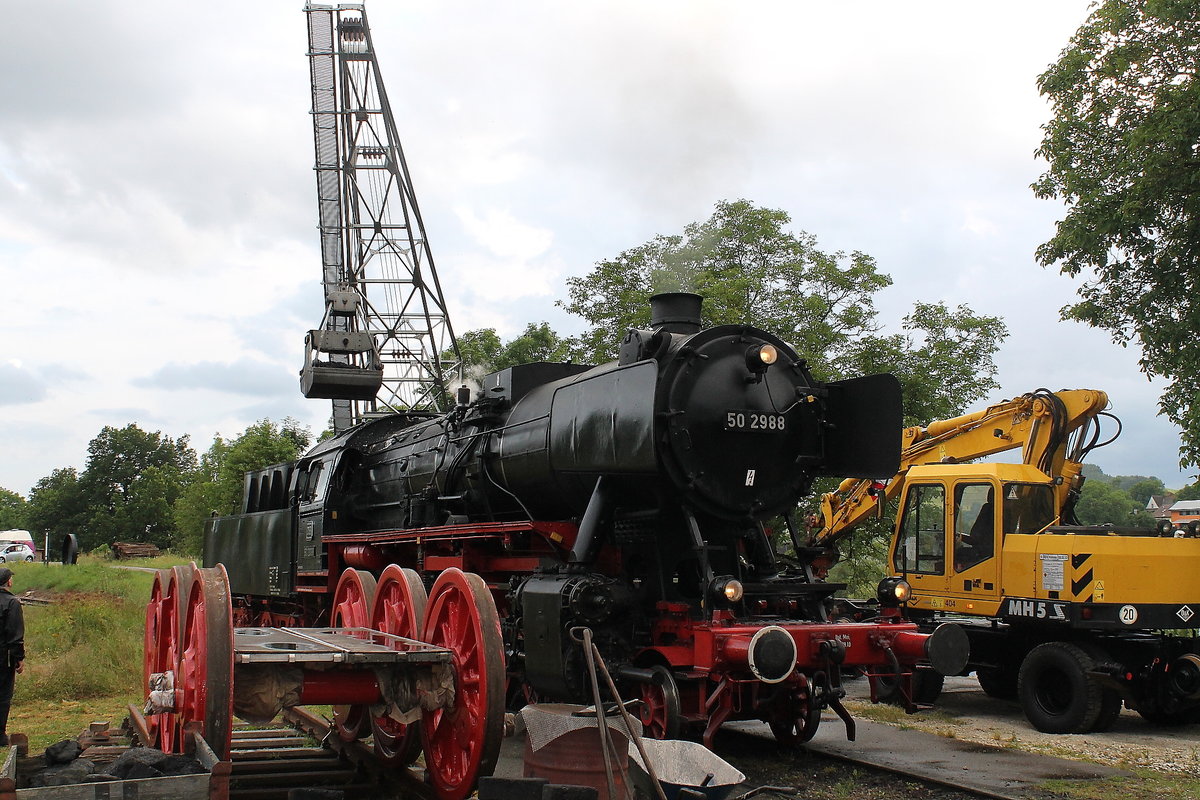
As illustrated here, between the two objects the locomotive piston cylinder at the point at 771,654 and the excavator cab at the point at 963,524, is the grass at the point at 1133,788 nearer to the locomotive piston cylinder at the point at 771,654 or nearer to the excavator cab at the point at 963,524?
the locomotive piston cylinder at the point at 771,654

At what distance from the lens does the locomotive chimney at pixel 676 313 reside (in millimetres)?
7633

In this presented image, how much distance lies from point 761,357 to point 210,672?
3.92 metres

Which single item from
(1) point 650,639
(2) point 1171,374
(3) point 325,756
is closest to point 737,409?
(1) point 650,639

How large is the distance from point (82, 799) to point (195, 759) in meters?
0.68

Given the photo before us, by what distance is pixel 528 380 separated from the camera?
30.3ft

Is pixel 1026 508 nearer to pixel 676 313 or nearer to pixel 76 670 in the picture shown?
pixel 676 313

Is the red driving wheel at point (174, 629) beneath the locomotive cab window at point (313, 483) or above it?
beneath

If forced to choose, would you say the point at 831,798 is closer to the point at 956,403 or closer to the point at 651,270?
the point at 956,403

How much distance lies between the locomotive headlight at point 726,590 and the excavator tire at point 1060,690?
3.80 m

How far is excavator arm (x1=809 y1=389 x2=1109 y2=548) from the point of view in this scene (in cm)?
987

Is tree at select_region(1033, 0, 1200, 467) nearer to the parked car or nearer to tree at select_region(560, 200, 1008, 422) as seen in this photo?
tree at select_region(560, 200, 1008, 422)

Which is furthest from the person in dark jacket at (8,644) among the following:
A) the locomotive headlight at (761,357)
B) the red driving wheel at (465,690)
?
the locomotive headlight at (761,357)

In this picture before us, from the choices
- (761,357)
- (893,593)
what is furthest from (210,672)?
(893,593)

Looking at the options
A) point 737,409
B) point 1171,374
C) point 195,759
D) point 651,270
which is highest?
point 651,270
